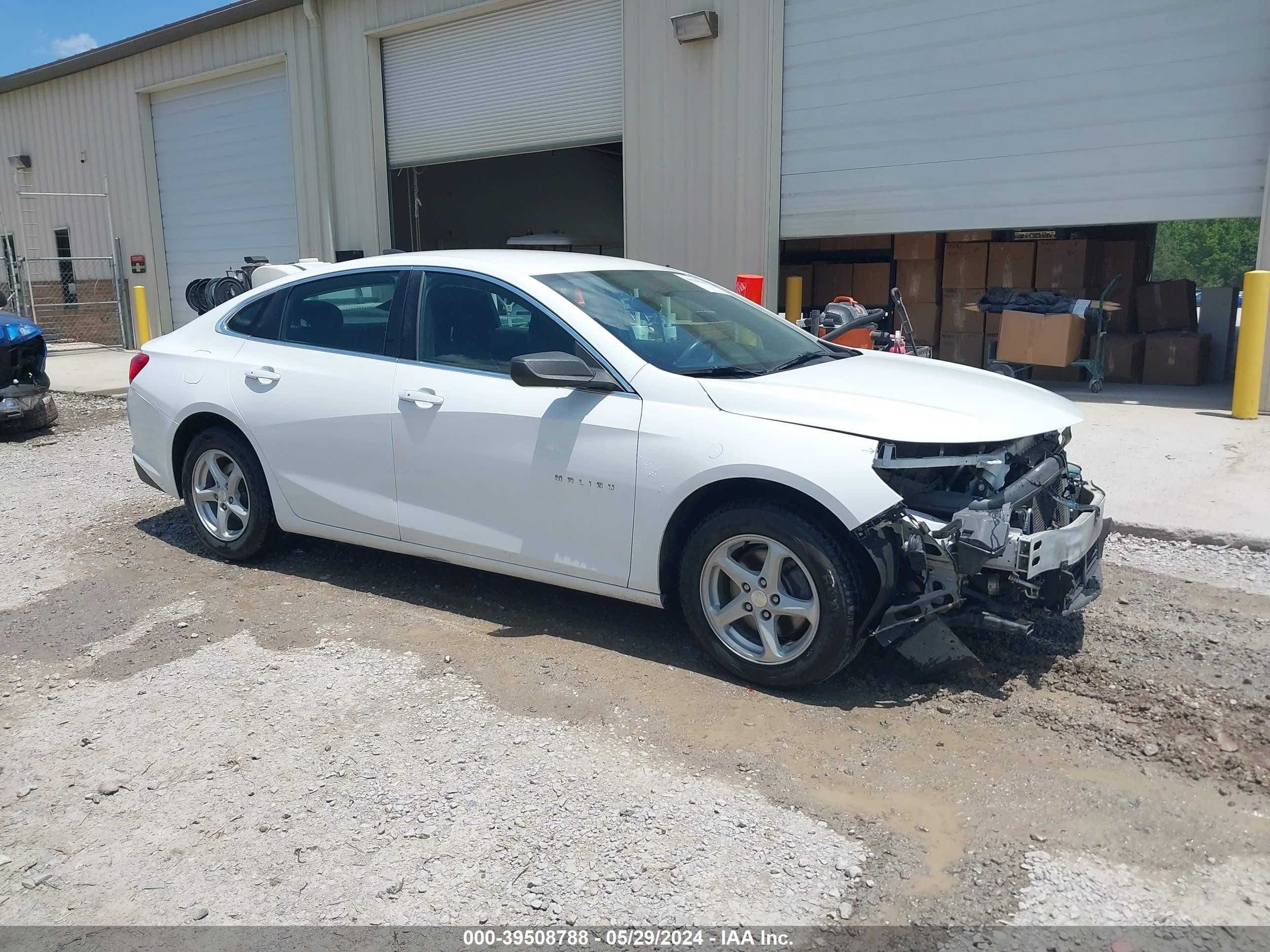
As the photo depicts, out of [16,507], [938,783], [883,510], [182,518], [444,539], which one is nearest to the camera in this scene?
[938,783]

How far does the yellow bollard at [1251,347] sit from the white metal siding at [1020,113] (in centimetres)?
97

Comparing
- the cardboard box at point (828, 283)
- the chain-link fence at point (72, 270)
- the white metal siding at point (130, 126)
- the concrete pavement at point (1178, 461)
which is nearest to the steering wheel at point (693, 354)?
the concrete pavement at point (1178, 461)

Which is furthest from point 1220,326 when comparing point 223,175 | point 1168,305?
point 223,175

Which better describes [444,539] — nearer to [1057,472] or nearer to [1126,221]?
[1057,472]

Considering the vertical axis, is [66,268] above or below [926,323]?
above

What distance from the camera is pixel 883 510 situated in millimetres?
3549

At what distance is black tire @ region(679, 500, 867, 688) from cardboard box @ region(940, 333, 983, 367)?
9.76 metres

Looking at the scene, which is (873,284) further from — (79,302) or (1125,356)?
(79,302)

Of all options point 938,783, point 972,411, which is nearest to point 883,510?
point 972,411

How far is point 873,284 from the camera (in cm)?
1404

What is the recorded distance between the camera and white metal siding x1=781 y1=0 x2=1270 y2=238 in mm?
9164

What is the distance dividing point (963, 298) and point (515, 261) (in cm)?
955

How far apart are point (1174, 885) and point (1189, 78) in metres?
8.89

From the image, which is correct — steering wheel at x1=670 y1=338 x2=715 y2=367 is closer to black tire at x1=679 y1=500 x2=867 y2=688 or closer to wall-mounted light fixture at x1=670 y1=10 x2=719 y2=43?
black tire at x1=679 y1=500 x2=867 y2=688
